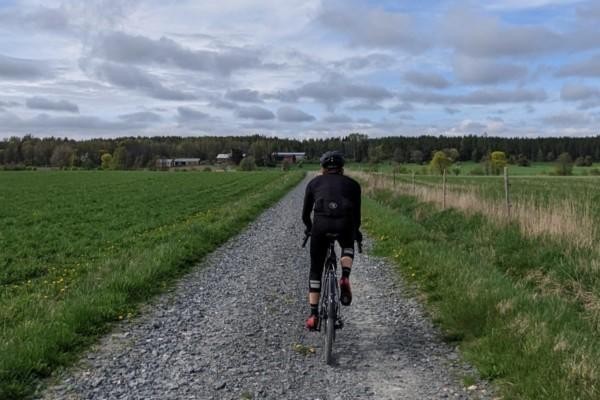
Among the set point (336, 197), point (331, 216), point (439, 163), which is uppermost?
point (336, 197)

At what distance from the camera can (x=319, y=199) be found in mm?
6301

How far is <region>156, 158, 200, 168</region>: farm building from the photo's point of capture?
150 meters

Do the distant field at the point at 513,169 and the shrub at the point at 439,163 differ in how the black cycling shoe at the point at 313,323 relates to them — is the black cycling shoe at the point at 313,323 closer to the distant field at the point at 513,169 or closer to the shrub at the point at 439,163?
the distant field at the point at 513,169

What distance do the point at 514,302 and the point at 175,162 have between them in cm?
16029

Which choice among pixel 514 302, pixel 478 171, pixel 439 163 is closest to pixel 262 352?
pixel 514 302

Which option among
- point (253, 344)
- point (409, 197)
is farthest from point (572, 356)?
point (409, 197)

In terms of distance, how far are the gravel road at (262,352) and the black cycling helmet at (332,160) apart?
209cm

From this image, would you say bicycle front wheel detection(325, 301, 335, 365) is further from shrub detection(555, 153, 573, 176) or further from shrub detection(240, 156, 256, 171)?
shrub detection(240, 156, 256, 171)

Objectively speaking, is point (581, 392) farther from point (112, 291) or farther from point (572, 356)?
point (112, 291)

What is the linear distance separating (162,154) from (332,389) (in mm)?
163649

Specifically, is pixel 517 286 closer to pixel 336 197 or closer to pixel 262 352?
pixel 336 197

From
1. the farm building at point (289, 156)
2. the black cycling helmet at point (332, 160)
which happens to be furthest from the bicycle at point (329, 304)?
the farm building at point (289, 156)

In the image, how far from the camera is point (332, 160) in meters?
6.46

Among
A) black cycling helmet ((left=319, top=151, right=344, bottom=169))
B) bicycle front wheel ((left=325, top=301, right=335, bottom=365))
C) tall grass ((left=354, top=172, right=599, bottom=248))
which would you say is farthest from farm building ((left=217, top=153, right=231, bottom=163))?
bicycle front wheel ((left=325, top=301, right=335, bottom=365))
